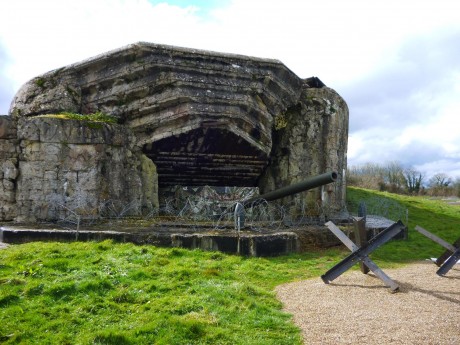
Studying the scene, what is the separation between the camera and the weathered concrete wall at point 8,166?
9641 millimetres

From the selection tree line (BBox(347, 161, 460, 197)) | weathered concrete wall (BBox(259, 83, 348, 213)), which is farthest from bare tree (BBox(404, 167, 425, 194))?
weathered concrete wall (BBox(259, 83, 348, 213))

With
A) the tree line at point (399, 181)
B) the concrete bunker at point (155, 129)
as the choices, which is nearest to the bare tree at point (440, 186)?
the tree line at point (399, 181)

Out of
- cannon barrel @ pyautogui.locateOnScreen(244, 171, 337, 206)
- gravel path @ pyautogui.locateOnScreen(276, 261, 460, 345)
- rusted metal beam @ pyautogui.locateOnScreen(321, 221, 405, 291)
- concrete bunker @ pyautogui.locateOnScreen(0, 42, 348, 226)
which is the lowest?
gravel path @ pyautogui.locateOnScreen(276, 261, 460, 345)

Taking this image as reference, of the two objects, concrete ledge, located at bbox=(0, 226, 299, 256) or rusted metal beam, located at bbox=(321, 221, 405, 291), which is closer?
rusted metal beam, located at bbox=(321, 221, 405, 291)

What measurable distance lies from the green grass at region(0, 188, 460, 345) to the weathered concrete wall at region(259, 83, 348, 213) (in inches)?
161

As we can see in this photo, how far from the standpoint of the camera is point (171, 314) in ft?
17.4

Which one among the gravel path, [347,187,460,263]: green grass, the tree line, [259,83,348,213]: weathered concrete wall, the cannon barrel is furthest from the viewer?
the tree line

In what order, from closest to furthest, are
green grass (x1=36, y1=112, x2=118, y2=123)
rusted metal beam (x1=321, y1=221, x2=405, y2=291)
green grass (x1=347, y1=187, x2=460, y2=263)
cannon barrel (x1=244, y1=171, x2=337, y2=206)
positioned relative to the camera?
rusted metal beam (x1=321, y1=221, x2=405, y2=291)
cannon barrel (x1=244, y1=171, x2=337, y2=206)
green grass (x1=347, y1=187, x2=460, y2=263)
green grass (x1=36, y1=112, x2=118, y2=123)

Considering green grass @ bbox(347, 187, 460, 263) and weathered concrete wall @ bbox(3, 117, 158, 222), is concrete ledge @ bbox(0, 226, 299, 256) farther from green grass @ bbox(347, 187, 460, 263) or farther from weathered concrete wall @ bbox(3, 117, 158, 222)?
green grass @ bbox(347, 187, 460, 263)

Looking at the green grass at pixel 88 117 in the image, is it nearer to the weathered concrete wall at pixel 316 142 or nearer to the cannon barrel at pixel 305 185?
the cannon barrel at pixel 305 185

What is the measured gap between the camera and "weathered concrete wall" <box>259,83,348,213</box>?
12.6 m

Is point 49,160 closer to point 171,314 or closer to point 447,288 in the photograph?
point 171,314

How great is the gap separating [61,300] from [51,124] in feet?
16.8

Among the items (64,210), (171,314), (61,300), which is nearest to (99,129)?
(64,210)
